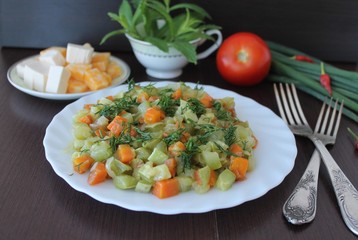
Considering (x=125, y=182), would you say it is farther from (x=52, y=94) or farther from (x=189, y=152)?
(x=52, y=94)

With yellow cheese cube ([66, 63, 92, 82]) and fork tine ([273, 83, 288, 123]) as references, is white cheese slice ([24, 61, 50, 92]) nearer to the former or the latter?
yellow cheese cube ([66, 63, 92, 82])

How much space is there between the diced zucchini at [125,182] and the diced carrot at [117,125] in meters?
0.15

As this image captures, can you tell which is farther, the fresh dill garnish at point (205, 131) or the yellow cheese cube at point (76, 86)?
the yellow cheese cube at point (76, 86)

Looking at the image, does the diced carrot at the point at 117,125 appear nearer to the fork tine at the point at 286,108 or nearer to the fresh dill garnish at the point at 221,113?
the fresh dill garnish at the point at 221,113

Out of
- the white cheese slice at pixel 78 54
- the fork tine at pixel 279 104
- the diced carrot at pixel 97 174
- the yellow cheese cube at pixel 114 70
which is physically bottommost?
the yellow cheese cube at pixel 114 70

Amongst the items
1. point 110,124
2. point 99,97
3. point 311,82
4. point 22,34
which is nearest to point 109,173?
point 110,124

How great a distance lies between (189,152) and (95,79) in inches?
22.9

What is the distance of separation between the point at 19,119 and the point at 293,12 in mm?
1180

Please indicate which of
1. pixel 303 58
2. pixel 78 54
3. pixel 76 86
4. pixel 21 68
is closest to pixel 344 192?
pixel 303 58

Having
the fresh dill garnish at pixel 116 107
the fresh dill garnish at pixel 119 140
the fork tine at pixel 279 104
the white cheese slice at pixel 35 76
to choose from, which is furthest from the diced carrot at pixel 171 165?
the white cheese slice at pixel 35 76

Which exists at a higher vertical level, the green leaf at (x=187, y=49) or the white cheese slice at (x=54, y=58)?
the green leaf at (x=187, y=49)

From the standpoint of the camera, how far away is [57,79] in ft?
4.53

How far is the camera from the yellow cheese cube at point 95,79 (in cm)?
143

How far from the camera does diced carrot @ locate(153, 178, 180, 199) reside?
2.98 feet
